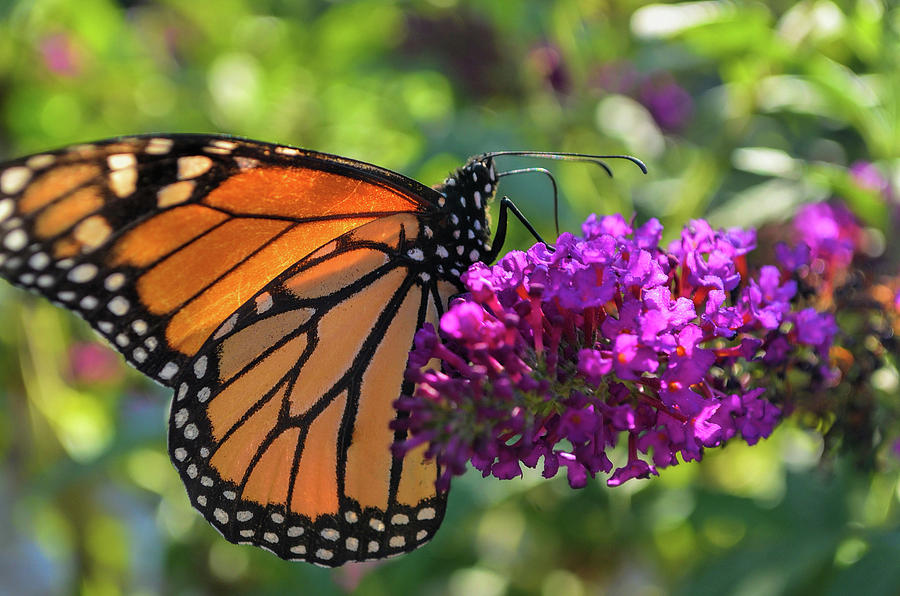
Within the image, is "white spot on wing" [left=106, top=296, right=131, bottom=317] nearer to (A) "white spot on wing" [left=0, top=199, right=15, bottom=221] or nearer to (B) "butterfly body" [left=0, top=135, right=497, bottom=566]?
(B) "butterfly body" [left=0, top=135, right=497, bottom=566]

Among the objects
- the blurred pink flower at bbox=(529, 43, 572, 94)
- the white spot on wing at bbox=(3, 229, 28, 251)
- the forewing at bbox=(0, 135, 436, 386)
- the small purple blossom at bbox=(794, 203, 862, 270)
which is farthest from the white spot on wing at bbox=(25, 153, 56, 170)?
the blurred pink flower at bbox=(529, 43, 572, 94)

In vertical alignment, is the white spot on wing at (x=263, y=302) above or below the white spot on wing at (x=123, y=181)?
below

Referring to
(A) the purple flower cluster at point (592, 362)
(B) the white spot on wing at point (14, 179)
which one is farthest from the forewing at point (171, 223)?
(A) the purple flower cluster at point (592, 362)

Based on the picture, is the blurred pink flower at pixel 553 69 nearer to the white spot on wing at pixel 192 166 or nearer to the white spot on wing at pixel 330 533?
the white spot on wing at pixel 192 166

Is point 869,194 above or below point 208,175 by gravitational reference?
below

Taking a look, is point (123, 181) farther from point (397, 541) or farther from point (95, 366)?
point (95, 366)

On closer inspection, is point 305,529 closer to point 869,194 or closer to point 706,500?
point 706,500

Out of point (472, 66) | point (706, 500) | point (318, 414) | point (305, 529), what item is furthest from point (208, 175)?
point (472, 66)

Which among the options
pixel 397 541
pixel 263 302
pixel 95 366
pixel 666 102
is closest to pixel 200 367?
pixel 263 302
